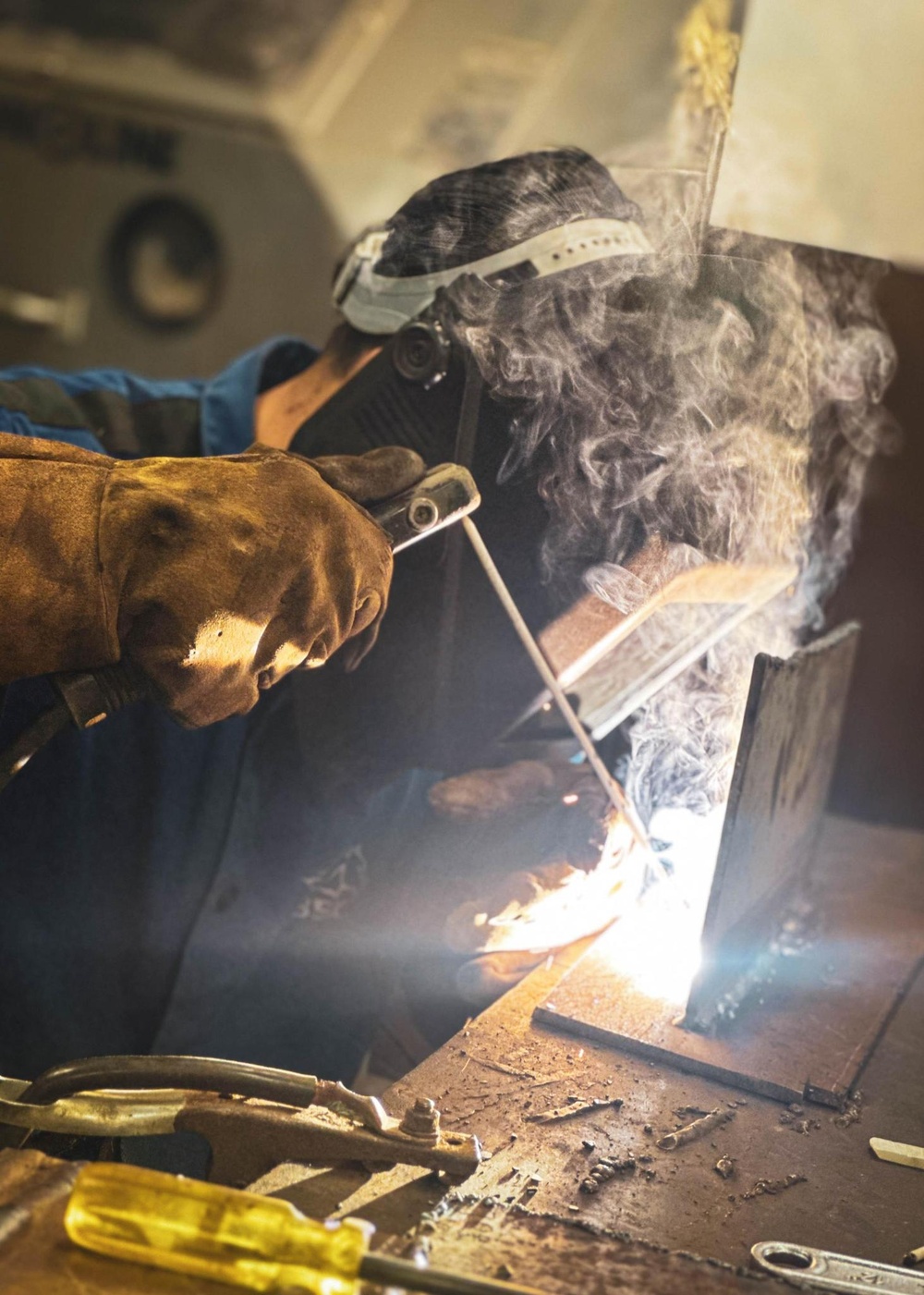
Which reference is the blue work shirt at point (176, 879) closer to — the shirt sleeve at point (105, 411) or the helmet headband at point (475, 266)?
the shirt sleeve at point (105, 411)

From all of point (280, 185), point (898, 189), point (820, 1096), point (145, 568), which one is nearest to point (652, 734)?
point (820, 1096)

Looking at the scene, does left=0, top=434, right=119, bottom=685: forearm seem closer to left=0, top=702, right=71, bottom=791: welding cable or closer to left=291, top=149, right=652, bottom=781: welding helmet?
left=0, top=702, right=71, bottom=791: welding cable

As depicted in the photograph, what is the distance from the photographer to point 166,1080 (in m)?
1.04

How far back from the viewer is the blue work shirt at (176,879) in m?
1.76

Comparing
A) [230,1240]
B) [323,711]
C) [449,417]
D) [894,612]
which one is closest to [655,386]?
[449,417]

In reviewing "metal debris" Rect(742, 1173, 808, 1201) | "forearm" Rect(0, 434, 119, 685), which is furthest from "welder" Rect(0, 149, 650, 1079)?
"metal debris" Rect(742, 1173, 808, 1201)

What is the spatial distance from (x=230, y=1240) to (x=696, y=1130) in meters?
0.59

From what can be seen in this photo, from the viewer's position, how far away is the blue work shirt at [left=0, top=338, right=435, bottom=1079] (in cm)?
176

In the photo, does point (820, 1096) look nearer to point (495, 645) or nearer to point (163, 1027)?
point (495, 645)

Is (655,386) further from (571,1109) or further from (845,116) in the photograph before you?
(845,116)

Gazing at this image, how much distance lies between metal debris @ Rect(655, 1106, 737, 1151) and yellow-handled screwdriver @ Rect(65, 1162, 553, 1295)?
0.37 meters

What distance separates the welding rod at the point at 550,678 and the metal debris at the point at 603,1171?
2.06ft

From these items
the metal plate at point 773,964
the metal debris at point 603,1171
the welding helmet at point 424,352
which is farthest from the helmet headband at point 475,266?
the metal debris at point 603,1171

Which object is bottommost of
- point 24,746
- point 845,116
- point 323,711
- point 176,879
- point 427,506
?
point 176,879
